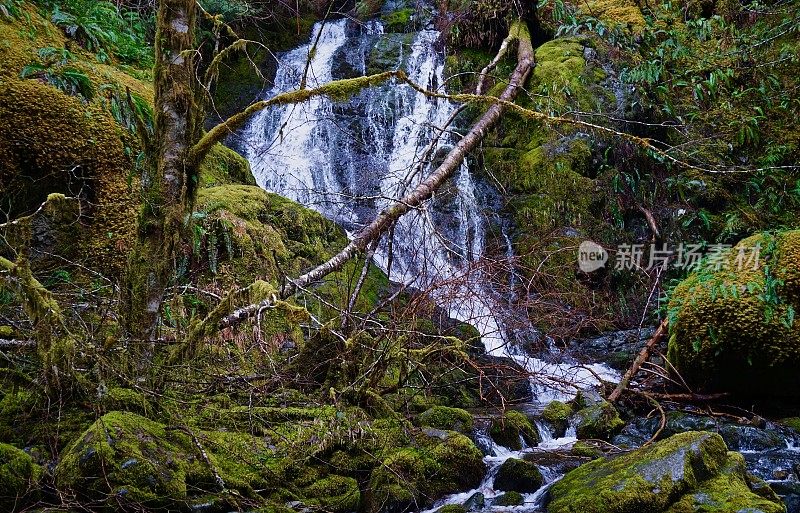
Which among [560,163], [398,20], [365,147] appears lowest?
[560,163]

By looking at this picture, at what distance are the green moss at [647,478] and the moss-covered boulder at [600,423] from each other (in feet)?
5.90

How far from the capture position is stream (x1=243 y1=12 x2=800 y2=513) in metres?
5.46

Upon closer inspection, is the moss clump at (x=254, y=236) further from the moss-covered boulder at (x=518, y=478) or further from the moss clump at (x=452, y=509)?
the moss-covered boulder at (x=518, y=478)

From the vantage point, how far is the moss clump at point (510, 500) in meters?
4.57

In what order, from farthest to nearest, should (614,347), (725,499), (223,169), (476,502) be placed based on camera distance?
(614,347) → (223,169) → (476,502) → (725,499)

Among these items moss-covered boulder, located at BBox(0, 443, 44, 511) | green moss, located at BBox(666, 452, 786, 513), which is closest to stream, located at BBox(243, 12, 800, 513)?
green moss, located at BBox(666, 452, 786, 513)

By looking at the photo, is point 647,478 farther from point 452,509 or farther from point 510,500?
point 452,509

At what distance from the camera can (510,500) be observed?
4590 millimetres

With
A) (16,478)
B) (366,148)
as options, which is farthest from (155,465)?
(366,148)

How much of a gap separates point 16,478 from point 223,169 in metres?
5.75

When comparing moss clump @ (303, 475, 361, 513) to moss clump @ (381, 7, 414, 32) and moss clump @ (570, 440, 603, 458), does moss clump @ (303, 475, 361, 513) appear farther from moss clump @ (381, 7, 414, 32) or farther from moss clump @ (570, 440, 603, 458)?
moss clump @ (381, 7, 414, 32)

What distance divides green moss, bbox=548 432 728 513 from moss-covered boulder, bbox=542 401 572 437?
185 cm

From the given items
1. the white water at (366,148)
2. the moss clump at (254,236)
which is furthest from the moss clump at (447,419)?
the white water at (366,148)

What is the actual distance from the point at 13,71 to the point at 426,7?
12.0 m
